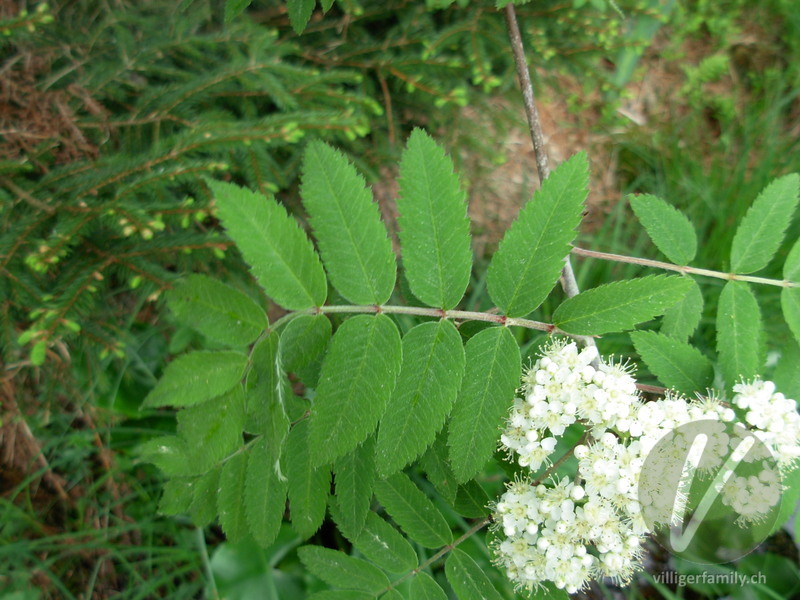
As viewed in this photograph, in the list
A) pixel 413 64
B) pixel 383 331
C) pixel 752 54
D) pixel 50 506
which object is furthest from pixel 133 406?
→ pixel 752 54

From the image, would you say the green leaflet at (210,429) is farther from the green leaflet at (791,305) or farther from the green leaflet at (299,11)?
the green leaflet at (791,305)

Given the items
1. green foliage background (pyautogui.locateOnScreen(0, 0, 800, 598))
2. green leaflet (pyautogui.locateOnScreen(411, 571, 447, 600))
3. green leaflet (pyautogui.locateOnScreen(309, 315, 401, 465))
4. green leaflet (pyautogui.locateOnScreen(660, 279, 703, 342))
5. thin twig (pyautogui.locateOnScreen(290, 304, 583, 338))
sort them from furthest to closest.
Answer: green foliage background (pyautogui.locateOnScreen(0, 0, 800, 598))
green leaflet (pyautogui.locateOnScreen(660, 279, 703, 342))
green leaflet (pyautogui.locateOnScreen(411, 571, 447, 600))
thin twig (pyautogui.locateOnScreen(290, 304, 583, 338))
green leaflet (pyautogui.locateOnScreen(309, 315, 401, 465))

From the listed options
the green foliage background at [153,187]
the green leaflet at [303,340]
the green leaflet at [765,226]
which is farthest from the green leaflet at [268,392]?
the green leaflet at [765,226]

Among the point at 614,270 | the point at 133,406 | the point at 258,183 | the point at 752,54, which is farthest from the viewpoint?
the point at 752,54

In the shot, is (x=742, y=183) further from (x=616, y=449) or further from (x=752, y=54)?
(x=616, y=449)

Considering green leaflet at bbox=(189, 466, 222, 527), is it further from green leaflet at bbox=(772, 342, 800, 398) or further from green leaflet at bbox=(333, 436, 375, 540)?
green leaflet at bbox=(772, 342, 800, 398)

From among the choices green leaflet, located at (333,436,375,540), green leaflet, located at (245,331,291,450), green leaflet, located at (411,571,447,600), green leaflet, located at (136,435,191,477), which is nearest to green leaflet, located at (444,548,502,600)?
green leaflet, located at (411,571,447,600)

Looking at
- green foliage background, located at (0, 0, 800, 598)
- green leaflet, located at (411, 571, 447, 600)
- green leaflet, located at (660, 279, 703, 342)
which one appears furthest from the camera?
green foliage background, located at (0, 0, 800, 598)
